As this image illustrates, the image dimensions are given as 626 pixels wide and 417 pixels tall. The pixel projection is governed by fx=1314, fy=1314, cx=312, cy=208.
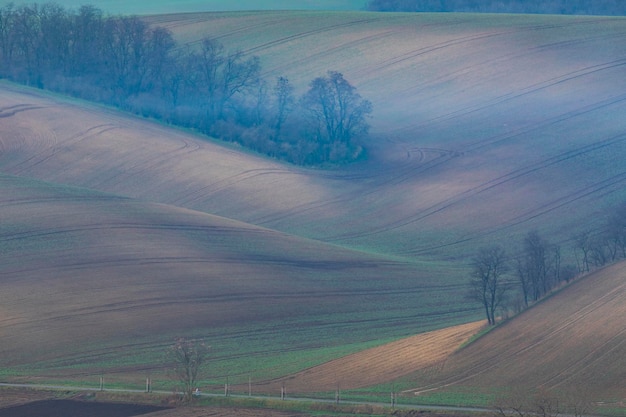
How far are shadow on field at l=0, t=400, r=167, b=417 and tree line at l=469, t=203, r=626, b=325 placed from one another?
1355 cm

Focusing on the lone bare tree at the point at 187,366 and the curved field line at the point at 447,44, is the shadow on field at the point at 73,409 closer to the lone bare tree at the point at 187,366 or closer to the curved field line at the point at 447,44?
the lone bare tree at the point at 187,366

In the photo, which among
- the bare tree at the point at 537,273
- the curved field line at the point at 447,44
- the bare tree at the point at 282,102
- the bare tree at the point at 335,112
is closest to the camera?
the bare tree at the point at 537,273

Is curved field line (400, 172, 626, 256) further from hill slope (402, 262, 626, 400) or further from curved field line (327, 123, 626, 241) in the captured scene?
hill slope (402, 262, 626, 400)

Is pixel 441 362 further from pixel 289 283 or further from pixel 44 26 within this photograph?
pixel 44 26

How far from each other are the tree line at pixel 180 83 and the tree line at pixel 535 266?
24640 millimetres

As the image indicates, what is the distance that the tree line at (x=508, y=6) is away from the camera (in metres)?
124

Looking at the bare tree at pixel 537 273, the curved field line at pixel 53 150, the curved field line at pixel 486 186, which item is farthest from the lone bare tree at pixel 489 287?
the curved field line at pixel 53 150

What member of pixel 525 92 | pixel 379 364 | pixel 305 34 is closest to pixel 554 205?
pixel 525 92

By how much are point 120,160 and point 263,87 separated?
65.9ft

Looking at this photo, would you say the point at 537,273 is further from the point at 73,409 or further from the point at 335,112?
the point at 335,112

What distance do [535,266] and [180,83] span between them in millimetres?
49411

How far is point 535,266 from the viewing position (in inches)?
2005

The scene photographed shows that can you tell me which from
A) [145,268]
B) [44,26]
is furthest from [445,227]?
[44,26]

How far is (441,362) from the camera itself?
3994cm
